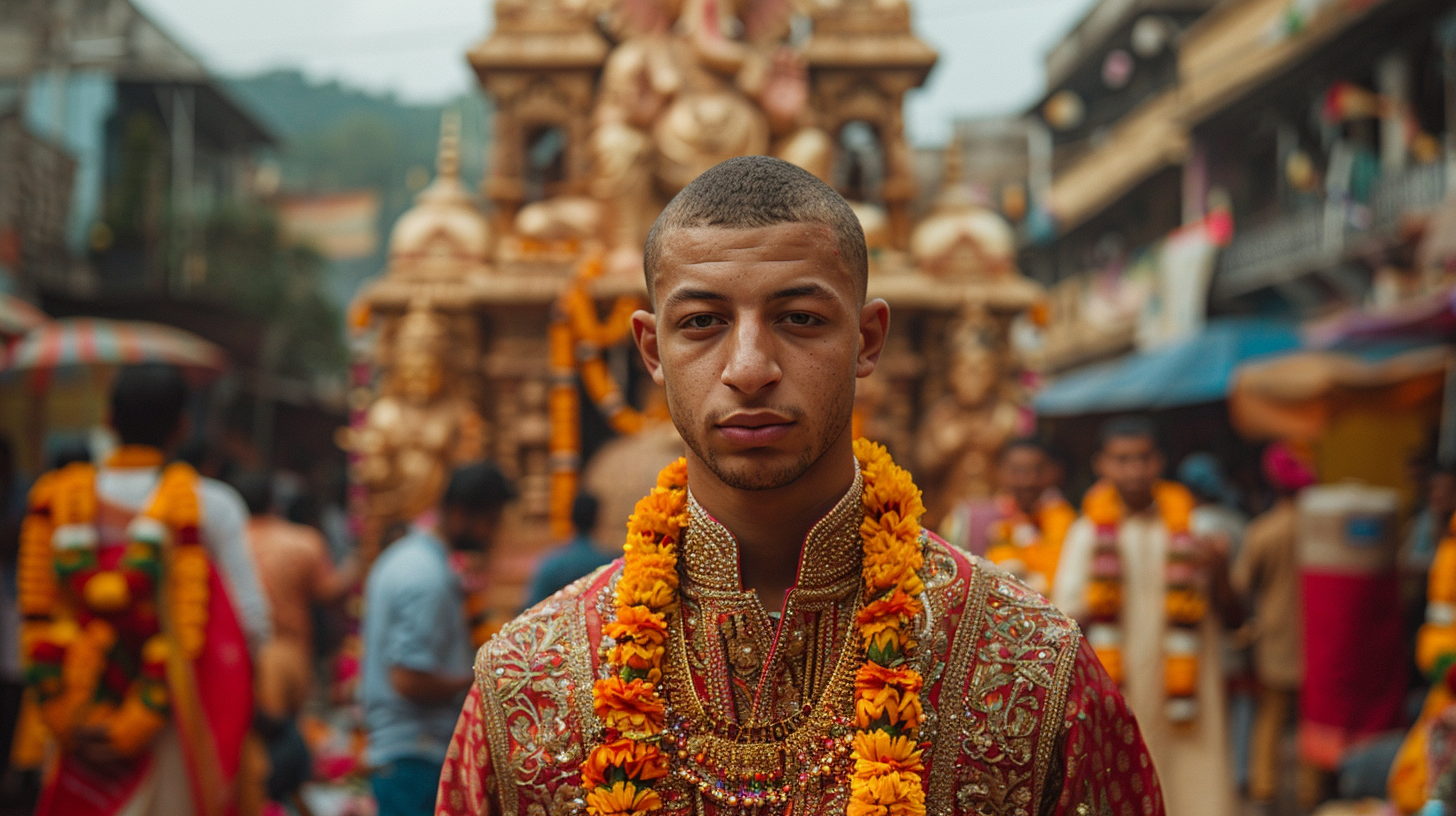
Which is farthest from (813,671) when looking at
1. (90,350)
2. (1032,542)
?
(90,350)

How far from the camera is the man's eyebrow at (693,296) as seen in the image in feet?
5.41

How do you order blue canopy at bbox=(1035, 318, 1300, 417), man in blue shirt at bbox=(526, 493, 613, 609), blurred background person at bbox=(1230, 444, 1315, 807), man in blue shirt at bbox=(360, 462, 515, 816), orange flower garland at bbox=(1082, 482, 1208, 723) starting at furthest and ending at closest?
blue canopy at bbox=(1035, 318, 1300, 417)
blurred background person at bbox=(1230, 444, 1315, 807)
orange flower garland at bbox=(1082, 482, 1208, 723)
man in blue shirt at bbox=(526, 493, 613, 609)
man in blue shirt at bbox=(360, 462, 515, 816)

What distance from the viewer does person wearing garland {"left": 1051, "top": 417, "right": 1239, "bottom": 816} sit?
4.62 meters

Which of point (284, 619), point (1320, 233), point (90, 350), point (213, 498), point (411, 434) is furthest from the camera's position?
point (1320, 233)

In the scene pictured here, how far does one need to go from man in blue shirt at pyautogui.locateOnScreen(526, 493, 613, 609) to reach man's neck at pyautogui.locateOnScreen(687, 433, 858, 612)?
2.52 metres

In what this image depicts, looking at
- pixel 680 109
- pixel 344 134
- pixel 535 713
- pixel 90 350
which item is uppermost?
pixel 344 134

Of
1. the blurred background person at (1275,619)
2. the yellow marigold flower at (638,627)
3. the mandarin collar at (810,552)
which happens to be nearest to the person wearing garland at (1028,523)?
the blurred background person at (1275,619)

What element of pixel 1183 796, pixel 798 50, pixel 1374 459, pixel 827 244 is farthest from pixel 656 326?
pixel 1374 459

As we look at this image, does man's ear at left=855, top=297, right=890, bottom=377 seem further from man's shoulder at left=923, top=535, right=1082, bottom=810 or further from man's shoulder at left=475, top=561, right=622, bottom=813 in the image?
man's shoulder at left=475, top=561, right=622, bottom=813

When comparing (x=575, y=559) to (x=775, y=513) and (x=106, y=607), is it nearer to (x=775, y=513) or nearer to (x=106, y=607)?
(x=106, y=607)

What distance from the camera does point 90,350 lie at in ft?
31.4

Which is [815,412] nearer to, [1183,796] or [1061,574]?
[1061,574]

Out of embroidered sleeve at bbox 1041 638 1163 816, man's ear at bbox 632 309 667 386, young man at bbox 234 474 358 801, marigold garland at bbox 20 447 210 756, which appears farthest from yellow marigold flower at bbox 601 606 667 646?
young man at bbox 234 474 358 801

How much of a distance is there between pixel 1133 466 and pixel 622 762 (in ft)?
11.4
